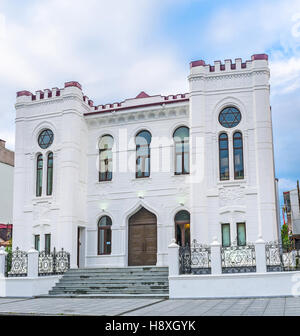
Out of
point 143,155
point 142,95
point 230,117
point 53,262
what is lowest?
point 53,262

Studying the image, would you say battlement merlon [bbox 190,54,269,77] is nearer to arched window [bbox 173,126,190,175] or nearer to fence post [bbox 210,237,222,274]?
arched window [bbox 173,126,190,175]

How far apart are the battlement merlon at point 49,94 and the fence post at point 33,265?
749 centimetres

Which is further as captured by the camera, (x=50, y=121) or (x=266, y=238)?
(x=50, y=121)

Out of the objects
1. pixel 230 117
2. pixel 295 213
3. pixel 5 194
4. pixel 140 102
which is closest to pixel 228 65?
pixel 230 117

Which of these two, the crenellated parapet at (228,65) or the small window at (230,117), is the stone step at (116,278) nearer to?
the small window at (230,117)

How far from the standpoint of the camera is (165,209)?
766 inches

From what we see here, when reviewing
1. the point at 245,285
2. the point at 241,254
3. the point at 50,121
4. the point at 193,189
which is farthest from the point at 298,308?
the point at 50,121

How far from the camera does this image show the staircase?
1567cm

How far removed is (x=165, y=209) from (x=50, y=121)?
21.6ft

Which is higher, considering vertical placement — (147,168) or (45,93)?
(45,93)

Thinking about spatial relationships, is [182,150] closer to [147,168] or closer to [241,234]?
[147,168]

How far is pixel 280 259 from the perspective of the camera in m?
14.7

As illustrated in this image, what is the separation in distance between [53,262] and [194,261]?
18.6 feet
